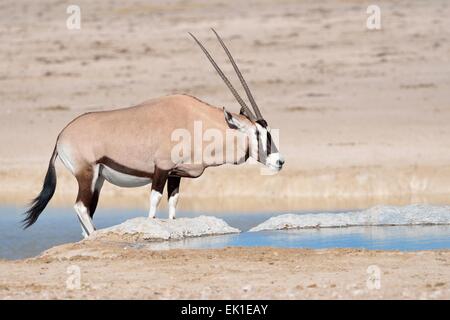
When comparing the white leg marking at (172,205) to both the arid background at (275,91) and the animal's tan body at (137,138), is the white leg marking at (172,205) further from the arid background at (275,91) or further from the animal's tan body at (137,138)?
the arid background at (275,91)

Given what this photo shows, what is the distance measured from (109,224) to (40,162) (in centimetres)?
437

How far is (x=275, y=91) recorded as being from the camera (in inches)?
806

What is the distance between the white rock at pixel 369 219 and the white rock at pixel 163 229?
0.44 metres

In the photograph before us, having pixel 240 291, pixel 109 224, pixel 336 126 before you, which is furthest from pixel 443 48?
pixel 240 291

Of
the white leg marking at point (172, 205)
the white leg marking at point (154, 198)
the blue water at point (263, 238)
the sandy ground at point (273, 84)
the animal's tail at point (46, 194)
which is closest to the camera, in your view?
the blue water at point (263, 238)

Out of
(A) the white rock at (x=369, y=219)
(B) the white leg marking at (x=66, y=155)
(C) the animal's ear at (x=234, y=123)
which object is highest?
(C) the animal's ear at (x=234, y=123)

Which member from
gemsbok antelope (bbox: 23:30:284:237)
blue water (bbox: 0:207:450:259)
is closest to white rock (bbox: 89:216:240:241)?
blue water (bbox: 0:207:450:259)

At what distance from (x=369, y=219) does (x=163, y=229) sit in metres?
1.88

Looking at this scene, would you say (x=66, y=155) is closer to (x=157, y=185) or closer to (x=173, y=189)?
(x=157, y=185)

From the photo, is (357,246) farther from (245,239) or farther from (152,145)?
(152,145)

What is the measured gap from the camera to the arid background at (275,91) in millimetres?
13367

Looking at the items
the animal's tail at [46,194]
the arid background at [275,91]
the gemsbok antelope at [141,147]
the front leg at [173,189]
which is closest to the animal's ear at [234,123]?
the gemsbok antelope at [141,147]

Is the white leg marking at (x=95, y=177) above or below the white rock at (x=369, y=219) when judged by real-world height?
above

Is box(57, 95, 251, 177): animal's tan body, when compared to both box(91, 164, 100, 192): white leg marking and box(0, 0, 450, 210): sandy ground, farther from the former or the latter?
box(0, 0, 450, 210): sandy ground
